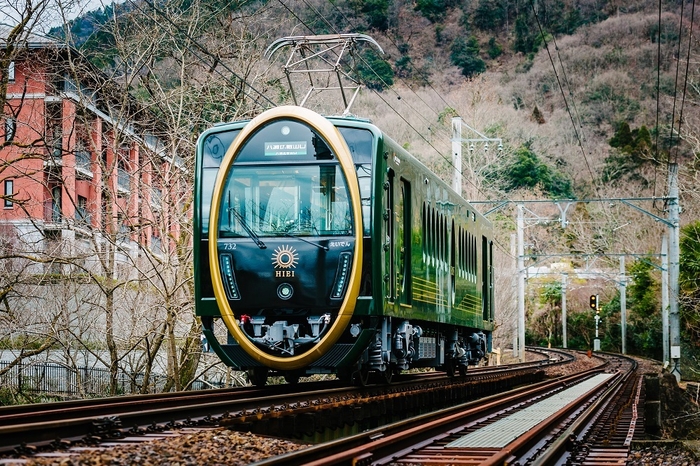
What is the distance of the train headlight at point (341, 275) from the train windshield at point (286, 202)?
32 cm

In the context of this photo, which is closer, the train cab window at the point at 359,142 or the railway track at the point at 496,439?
the railway track at the point at 496,439

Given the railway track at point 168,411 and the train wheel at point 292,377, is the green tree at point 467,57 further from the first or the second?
the train wheel at point 292,377

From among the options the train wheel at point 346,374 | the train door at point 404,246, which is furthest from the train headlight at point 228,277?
the train door at point 404,246

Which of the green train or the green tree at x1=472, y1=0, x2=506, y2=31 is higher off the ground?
the green tree at x1=472, y1=0, x2=506, y2=31

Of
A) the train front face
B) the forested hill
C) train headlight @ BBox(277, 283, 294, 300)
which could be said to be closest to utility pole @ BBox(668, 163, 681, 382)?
the forested hill

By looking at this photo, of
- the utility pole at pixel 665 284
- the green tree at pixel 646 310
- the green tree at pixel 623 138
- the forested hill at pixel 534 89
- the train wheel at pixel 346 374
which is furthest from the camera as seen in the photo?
the green tree at pixel 623 138

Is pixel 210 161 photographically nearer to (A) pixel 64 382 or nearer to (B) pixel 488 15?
(A) pixel 64 382

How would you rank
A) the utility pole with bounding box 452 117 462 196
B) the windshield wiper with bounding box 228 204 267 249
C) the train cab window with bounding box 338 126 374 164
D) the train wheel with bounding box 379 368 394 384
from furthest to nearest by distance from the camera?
the utility pole with bounding box 452 117 462 196 < the train wheel with bounding box 379 368 394 384 < the train cab window with bounding box 338 126 374 164 < the windshield wiper with bounding box 228 204 267 249

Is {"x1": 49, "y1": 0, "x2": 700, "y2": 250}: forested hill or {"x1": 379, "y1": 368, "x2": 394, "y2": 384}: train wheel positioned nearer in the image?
{"x1": 379, "y1": 368, "x2": 394, "y2": 384}: train wheel

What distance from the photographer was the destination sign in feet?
43.2

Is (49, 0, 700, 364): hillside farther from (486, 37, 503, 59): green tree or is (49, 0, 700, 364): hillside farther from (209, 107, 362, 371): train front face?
(209, 107, 362, 371): train front face

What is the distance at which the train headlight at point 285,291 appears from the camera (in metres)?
12.9

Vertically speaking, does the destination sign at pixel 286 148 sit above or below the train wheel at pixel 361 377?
above

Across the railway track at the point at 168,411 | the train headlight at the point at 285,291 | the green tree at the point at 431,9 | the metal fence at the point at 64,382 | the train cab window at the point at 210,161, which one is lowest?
the metal fence at the point at 64,382
